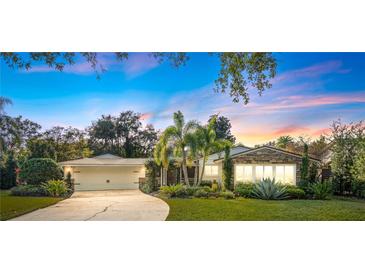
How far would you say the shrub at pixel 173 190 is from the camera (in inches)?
451

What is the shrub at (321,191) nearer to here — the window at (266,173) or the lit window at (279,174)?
the window at (266,173)

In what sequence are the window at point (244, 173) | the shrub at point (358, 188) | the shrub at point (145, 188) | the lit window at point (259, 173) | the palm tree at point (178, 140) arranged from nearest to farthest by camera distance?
the palm tree at point (178, 140), the shrub at point (358, 188), the lit window at point (259, 173), the shrub at point (145, 188), the window at point (244, 173)

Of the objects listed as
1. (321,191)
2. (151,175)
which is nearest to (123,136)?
(151,175)

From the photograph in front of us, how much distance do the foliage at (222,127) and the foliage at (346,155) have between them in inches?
119

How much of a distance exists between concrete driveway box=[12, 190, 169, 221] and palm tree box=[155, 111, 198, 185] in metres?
1.37

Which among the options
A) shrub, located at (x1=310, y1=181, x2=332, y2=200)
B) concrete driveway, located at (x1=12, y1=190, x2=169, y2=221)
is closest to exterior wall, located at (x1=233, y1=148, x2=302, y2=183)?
shrub, located at (x1=310, y1=181, x2=332, y2=200)

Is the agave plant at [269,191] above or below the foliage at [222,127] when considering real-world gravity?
below

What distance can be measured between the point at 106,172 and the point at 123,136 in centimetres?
181

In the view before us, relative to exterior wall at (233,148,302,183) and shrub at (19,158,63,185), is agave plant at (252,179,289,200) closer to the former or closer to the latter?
exterior wall at (233,148,302,183)

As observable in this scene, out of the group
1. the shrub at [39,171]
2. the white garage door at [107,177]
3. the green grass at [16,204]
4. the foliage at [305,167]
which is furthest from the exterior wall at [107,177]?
the foliage at [305,167]
